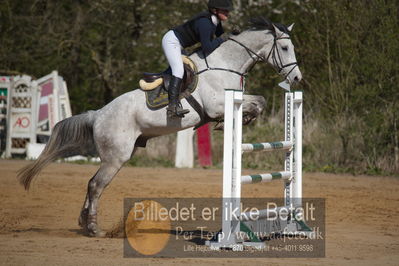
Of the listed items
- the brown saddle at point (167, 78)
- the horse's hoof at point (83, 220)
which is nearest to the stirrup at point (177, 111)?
the brown saddle at point (167, 78)

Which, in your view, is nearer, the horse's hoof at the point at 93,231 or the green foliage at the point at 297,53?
the horse's hoof at the point at 93,231

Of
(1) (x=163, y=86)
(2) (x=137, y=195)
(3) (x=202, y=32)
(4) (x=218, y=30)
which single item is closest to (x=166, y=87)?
(1) (x=163, y=86)

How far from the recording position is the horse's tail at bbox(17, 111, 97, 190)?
675 centimetres

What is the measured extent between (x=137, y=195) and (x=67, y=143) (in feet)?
8.57

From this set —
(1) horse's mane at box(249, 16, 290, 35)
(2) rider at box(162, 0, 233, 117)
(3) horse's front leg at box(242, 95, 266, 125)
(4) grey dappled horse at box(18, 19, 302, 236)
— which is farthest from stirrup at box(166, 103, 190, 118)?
(1) horse's mane at box(249, 16, 290, 35)

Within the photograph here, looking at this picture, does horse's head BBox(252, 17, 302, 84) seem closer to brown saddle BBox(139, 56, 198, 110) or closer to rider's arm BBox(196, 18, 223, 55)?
rider's arm BBox(196, 18, 223, 55)

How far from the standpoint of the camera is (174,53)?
627cm

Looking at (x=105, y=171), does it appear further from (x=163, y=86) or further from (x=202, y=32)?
(x=202, y=32)

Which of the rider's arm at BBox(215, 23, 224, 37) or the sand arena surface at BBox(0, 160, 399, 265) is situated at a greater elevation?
the rider's arm at BBox(215, 23, 224, 37)

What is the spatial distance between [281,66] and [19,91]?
1046 centimetres

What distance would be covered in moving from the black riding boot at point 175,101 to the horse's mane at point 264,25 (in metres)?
1.12

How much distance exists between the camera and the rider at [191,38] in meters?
6.08

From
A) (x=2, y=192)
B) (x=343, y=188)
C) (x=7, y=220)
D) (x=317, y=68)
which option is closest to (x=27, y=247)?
(x=7, y=220)

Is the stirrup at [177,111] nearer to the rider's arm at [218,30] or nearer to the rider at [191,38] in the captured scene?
the rider at [191,38]
